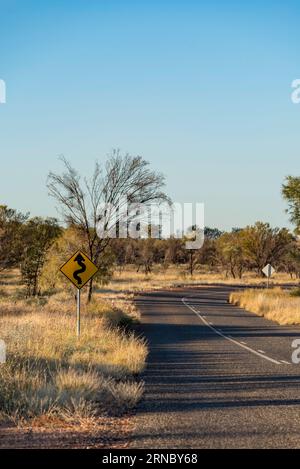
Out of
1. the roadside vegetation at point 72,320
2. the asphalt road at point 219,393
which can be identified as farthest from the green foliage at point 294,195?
the asphalt road at point 219,393

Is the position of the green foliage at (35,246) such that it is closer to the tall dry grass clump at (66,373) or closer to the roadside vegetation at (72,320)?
the roadside vegetation at (72,320)

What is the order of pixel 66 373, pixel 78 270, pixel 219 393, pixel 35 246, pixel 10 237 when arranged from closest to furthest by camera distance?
1. pixel 219 393
2. pixel 66 373
3. pixel 78 270
4. pixel 10 237
5. pixel 35 246

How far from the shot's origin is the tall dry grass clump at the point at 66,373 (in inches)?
353

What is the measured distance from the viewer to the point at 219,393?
10547mm

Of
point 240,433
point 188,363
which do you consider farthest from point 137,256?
point 240,433

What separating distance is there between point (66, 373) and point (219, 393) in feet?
8.32

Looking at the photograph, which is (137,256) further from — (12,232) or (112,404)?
(112,404)

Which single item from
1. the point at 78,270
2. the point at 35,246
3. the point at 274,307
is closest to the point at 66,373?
the point at 78,270

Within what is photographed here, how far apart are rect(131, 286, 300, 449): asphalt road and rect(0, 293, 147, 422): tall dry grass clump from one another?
44 centimetres

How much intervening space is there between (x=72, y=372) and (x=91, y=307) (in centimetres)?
1750

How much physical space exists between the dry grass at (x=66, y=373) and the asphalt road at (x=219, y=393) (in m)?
0.48

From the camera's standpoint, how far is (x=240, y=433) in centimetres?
768

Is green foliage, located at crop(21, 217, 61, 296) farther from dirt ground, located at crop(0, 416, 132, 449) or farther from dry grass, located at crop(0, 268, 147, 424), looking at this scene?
dirt ground, located at crop(0, 416, 132, 449)

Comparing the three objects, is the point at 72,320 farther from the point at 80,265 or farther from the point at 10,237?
the point at 10,237
